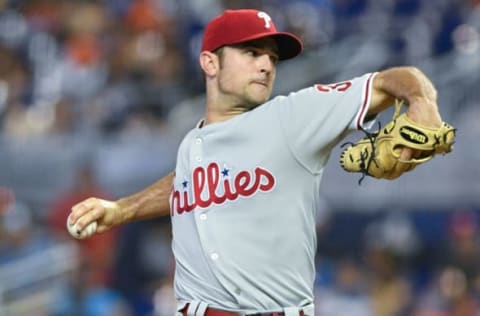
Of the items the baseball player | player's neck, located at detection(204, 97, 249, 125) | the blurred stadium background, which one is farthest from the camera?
the blurred stadium background

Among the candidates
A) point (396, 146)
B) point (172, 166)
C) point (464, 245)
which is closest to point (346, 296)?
point (464, 245)

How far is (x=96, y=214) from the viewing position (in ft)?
13.1

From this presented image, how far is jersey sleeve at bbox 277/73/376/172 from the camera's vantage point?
3414 millimetres

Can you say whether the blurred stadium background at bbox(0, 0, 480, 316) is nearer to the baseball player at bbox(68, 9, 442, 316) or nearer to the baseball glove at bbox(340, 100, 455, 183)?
the baseball player at bbox(68, 9, 442, 316)

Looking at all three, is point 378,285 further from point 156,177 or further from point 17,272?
point 17,272

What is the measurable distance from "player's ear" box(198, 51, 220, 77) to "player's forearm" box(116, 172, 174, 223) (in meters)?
0.51

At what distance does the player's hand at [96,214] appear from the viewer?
392cm

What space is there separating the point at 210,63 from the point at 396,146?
3.07 ft

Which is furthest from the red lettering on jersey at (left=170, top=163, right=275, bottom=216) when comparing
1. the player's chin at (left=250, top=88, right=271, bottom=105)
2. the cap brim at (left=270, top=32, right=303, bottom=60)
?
the cap brim at (left=270, top=32, right=303, bottom=60)

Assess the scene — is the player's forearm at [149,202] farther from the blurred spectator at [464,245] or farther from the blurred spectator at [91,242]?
the blurred spectator at [91,242]

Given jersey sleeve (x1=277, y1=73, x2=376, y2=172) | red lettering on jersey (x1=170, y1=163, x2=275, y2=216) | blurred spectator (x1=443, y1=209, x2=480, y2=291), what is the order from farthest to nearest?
blurred spectator (x1=443, y1=209, x2=480, y2=291) < red lettering on jersey (x1=170, y1=163, x2=275, y2=216) < jersey sleeve (x1=277, y1=73, x2=376, y2=172)

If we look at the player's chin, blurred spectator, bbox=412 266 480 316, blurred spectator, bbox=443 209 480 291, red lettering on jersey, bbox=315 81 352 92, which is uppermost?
the player's chin

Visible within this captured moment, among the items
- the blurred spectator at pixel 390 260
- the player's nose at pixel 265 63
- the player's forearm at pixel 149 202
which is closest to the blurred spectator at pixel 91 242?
the blurred spectator at pixel 390 260

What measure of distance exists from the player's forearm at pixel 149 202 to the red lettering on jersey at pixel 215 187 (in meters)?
0.27
